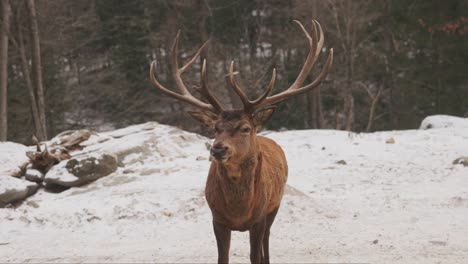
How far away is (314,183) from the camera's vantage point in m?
9.23

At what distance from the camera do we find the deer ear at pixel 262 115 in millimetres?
4473

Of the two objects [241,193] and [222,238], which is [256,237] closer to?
[222,238]

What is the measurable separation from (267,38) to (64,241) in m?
18.1

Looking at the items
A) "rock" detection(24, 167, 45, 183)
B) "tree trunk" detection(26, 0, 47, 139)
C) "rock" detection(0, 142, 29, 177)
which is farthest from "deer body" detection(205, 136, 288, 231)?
"tree trunk" detection(26, 0, 47, 139)

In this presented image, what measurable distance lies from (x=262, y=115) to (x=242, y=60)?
56.8ft

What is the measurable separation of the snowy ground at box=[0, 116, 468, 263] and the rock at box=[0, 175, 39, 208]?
Answer: 0.92 ft

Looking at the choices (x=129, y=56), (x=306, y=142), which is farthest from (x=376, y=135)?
(x=129, y=56)

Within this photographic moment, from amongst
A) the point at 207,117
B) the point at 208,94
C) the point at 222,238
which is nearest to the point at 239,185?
the point at 222,238

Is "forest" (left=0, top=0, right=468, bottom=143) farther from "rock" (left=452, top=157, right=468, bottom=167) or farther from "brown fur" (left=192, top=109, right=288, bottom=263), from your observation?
"brown fur" (left=192, top=109, right=288, bottom=263)

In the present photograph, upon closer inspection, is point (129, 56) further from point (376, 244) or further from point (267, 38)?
point (376, 244)

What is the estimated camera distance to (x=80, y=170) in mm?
9523

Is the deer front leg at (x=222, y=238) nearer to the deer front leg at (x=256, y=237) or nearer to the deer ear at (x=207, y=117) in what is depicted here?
the deer front leg at (x=256, y=237)

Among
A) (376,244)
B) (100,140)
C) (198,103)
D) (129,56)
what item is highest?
(129,56)

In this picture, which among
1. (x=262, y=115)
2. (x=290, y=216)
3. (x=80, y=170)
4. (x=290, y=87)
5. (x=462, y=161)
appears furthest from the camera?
(x=462, y=161)
